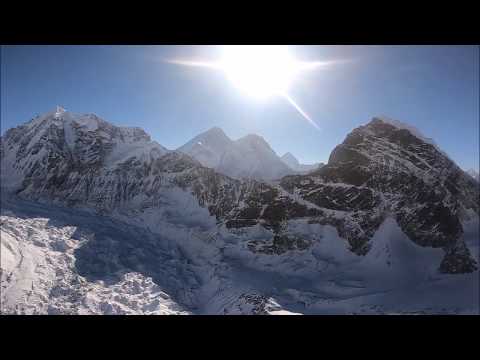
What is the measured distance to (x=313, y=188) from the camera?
222 ft

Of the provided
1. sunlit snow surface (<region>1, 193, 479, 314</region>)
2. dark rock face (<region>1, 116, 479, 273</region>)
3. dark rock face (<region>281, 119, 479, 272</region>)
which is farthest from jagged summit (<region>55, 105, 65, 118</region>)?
dark rock face (<region>281, 119, 479, 272</region>)

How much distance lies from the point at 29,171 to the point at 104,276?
64.6m

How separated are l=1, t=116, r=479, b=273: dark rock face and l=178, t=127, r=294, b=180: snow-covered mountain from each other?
2447 inches

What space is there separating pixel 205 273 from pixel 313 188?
31478mm

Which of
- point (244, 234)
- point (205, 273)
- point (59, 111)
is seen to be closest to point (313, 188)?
point (244, 234)

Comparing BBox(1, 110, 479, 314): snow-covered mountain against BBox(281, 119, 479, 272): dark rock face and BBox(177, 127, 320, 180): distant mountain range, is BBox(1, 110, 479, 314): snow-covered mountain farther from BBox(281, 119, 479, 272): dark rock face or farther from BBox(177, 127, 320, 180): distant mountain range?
BBox(177, 127, 320, 180): distant mountain range

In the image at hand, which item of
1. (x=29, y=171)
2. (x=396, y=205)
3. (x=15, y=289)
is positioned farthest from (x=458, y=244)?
(x=29, y=171)

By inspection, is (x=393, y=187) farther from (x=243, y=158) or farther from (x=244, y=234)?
(x=243, y=158)

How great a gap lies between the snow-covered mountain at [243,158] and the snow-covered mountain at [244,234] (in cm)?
6278

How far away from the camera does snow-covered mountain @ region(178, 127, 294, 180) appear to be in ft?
501

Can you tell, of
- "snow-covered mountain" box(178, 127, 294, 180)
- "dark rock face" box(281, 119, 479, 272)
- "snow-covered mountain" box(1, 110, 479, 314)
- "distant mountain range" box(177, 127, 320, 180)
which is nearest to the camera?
"snow-covered mountain" box(1, 110, 479, 314)

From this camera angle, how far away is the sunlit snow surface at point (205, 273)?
35.1 m

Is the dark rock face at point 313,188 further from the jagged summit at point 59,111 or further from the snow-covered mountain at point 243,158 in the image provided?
the snow-covered mountain at point 243,158
